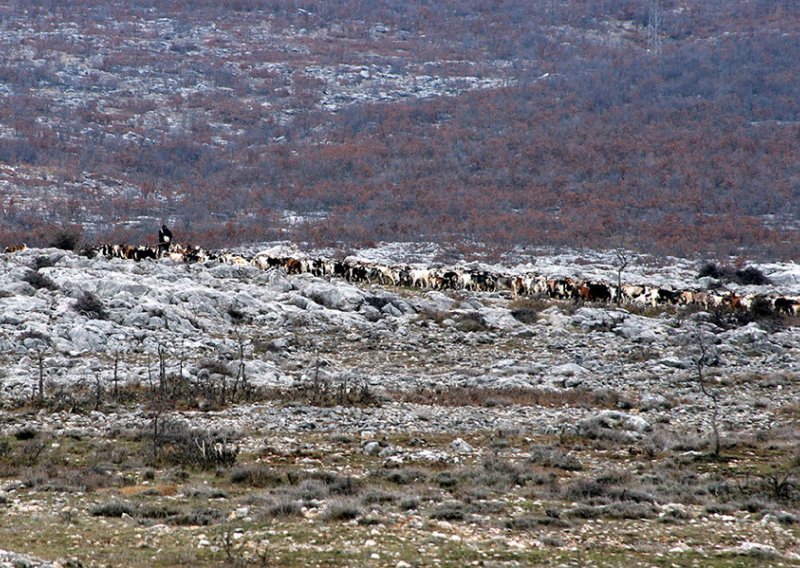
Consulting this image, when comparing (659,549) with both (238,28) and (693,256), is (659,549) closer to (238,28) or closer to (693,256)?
(693,256)

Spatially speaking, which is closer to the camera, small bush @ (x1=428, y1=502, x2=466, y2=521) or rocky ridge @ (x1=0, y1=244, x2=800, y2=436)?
small bush @ (x1=428, y1=502, x2=466, y2=521)

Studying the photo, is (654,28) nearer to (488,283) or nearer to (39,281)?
(488,283)

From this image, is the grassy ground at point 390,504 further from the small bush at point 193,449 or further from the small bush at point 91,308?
the small bush at point 91,308

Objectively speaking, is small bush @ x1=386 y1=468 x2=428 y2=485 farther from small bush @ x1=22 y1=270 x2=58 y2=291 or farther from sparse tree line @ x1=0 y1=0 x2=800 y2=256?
sparse tree line @ x1=0 y1=0 x2=800 y2=256

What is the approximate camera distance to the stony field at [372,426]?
8281 millimetres

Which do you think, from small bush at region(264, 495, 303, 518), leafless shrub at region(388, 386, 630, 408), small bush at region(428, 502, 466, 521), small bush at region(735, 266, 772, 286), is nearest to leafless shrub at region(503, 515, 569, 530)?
small bush at region(428, 502, 466, 521)

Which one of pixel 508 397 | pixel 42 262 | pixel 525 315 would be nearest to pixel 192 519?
pixel 508 397

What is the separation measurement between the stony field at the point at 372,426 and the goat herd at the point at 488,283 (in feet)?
6.26

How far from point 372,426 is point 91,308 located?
30.4ft

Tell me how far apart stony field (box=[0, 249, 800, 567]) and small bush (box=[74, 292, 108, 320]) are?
55 millimetres

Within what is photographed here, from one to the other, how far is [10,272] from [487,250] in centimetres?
2704

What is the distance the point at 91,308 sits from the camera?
20.7m

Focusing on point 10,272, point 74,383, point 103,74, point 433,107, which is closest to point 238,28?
point 103,74

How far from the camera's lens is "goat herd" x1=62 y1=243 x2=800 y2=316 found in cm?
2848
